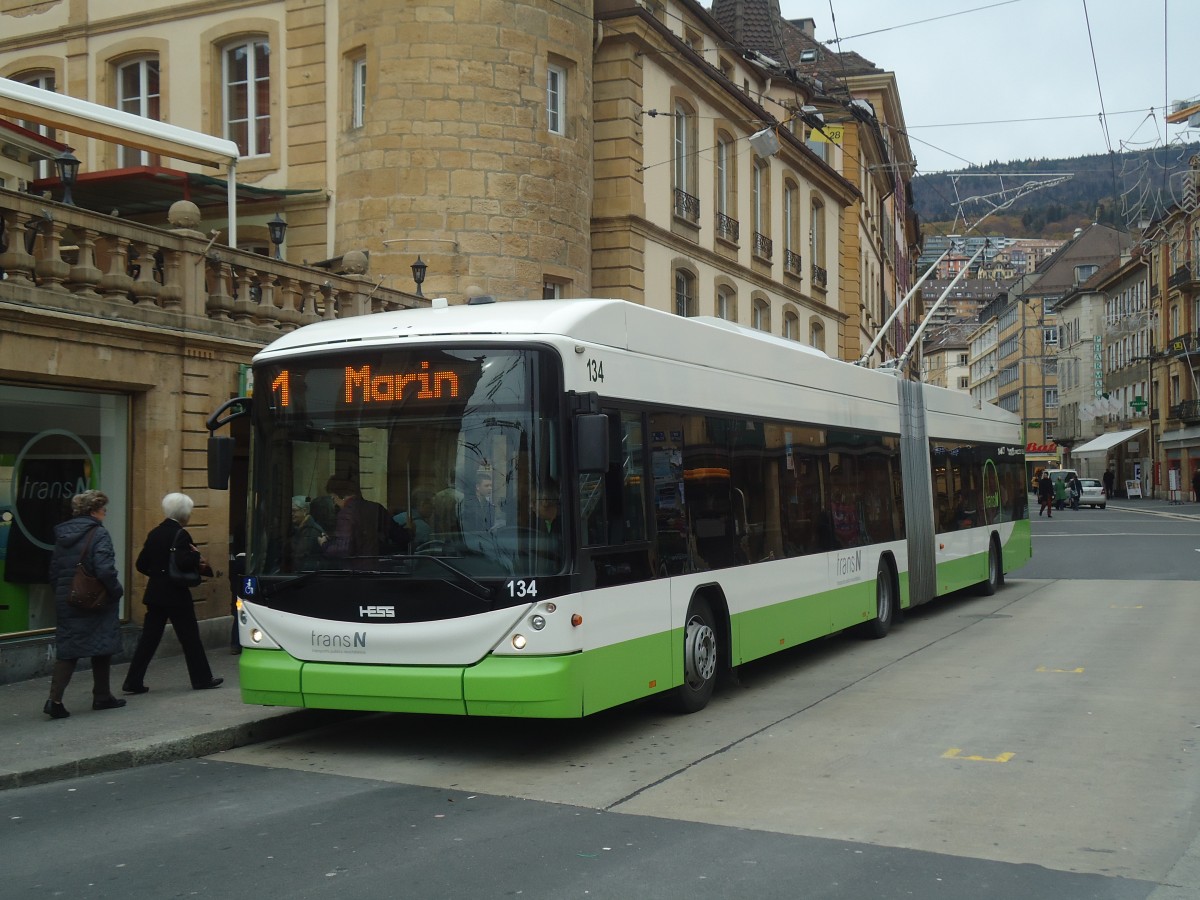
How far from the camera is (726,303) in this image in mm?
31250

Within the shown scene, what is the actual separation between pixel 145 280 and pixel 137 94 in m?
13.2

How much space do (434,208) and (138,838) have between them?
50.3ft

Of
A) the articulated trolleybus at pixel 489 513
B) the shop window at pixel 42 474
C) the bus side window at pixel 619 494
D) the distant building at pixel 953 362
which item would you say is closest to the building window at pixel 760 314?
the shop window at pixel 42 474

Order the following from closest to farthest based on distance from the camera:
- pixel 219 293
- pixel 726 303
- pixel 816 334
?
pixel 219 293, pixel 726 303, pixel 816 334

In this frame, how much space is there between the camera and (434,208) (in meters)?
20.9

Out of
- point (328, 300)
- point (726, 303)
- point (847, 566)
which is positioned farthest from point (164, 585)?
point (726, 303)

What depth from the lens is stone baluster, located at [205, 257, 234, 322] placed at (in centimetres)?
1405

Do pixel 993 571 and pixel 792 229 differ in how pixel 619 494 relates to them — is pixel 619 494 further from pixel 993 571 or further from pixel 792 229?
pixel 792 229

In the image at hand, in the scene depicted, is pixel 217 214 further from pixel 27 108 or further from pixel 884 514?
pixel 884 514

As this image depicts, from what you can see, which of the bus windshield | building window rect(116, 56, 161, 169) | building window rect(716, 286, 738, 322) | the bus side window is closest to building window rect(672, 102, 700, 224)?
building window rect(716, 286, 738, 322)

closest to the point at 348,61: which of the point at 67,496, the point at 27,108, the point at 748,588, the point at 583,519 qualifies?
the point at 27,108

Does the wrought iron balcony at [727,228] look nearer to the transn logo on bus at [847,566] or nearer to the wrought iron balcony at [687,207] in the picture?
the wrought iron balcony at [687,207]

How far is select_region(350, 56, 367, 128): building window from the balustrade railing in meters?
6.33

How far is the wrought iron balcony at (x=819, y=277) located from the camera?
3894 centimetres
